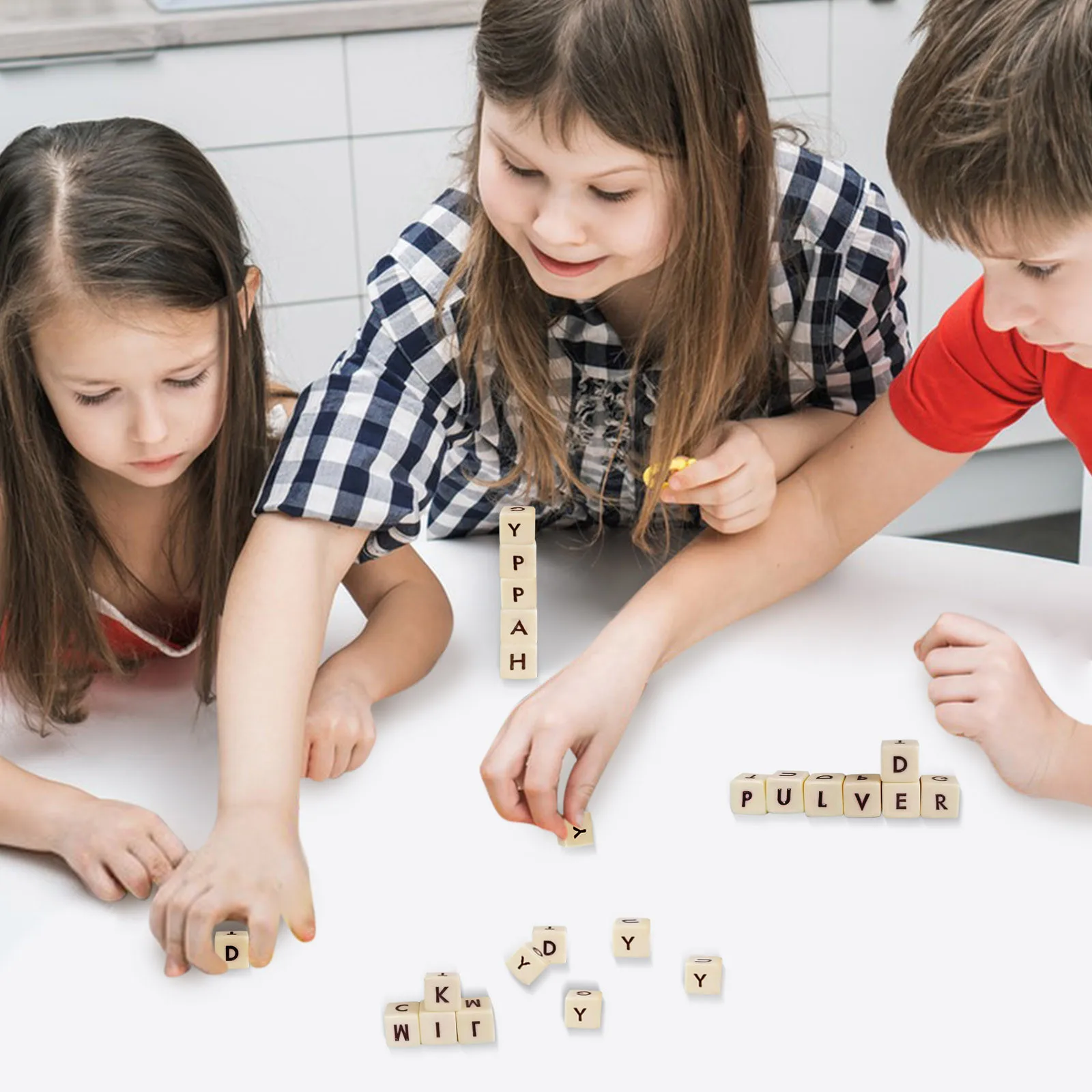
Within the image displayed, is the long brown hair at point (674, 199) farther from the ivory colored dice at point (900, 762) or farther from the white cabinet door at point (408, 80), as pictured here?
the white cabinet door at point (408, 80)

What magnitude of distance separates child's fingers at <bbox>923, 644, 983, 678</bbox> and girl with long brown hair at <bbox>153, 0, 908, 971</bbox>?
0.19 m

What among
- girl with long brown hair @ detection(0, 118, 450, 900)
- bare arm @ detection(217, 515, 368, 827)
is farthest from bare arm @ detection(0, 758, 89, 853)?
bare arm @ detection(217, 515, 368, 827)

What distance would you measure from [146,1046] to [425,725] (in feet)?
1.12

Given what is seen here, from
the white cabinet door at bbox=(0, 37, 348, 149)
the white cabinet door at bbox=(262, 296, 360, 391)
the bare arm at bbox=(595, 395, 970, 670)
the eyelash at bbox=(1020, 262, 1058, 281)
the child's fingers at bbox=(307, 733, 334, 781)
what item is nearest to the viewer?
the eyelash at bbox=(1020, 262, 1058, 281)

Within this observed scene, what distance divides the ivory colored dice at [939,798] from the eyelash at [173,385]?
1.92 feet

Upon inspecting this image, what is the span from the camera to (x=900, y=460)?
4.09 feet

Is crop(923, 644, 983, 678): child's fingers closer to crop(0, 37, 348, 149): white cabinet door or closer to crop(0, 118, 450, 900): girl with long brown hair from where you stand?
crop(0, 118, 450, 900): girl with long brown hair

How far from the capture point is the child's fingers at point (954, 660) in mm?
1087

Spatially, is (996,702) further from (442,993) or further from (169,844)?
(169,844)

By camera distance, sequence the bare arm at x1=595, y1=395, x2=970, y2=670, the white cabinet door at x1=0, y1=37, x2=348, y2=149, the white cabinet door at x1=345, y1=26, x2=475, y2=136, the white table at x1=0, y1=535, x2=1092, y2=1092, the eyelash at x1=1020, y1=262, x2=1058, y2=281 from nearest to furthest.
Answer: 1. the white table at x1=0, y1=535, x2=1092, y2=1092
2. the eyelash at x1=1020, y1=262, x2=1058, y2=281
3. the bare arm at x1=595, y1=395, x2=970, y2=670
4. the white cabinet door at x1=0, y1=37, x2=348, y2=149
5. the white cabinet door at x1=345, y1=26, x2=475, y2=136

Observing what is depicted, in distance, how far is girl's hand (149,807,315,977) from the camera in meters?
0.91

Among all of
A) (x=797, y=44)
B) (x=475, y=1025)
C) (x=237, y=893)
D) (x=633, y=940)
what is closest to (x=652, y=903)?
(x=633, y=940)

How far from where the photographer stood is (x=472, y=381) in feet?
4.02

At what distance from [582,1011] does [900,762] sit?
0.94 ft
